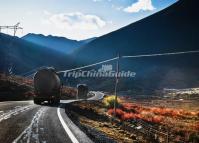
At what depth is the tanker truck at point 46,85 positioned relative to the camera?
35000mm

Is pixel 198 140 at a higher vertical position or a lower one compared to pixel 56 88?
lower

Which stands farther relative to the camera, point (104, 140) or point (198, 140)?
point (198, 140)

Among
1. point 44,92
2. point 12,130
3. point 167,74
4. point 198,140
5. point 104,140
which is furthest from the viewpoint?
point 167,74

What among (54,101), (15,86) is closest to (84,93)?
(15,86)

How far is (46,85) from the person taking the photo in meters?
35.1

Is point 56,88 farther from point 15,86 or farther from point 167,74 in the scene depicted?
point 167,74

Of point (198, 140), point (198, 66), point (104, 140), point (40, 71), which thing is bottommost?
point (198, 140)

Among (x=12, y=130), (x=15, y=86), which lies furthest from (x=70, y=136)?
(x=15, y=86)

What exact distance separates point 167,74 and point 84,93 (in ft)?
426

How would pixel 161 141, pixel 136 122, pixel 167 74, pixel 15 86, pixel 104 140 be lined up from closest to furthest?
1. pixel 104 140
2. pixel 161 141
3. pixel 136 122
4. pixel 15 86
5. pixel 167 74

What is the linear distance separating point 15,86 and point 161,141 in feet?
124

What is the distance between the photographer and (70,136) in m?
11.8

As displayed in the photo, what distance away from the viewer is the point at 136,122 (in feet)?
108

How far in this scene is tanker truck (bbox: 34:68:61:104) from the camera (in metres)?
35.0
